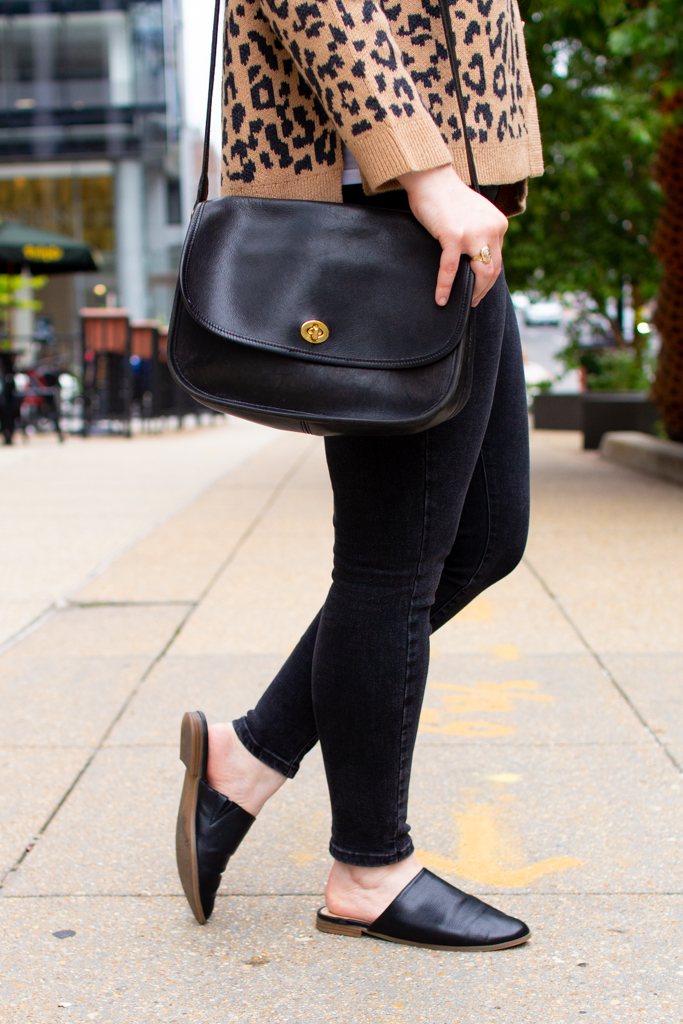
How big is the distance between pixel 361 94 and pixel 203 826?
3.89 feet

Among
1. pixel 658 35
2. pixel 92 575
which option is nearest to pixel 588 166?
pixel 658 35

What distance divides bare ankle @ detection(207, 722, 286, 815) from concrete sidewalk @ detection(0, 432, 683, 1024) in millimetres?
222

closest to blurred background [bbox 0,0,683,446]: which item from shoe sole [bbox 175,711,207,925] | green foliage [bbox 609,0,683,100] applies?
green foliage [bbox 609,0,683,100]

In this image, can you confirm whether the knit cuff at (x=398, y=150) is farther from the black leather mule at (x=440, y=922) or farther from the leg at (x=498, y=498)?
the black leather mule at (x=440, y=922)

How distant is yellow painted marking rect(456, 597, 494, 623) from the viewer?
13.4 ft

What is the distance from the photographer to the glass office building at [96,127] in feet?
99.1

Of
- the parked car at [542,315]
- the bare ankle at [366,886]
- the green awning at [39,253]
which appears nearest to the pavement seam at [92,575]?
the bare ankle at [366,886]

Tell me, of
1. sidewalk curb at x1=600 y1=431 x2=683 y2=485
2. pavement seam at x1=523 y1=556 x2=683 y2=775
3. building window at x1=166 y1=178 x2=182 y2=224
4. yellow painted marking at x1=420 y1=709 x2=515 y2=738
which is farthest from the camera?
building window at x1=166 y1=178 x2=182 y2=224

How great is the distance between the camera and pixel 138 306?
31078 millimetres

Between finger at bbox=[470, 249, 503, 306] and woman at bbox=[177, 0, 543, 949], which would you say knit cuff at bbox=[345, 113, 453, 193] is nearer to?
woman at bbox=[177, 0, 543, 949]

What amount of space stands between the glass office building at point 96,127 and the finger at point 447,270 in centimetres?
3064

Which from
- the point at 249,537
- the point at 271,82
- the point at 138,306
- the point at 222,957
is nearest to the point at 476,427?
the point at 271,82

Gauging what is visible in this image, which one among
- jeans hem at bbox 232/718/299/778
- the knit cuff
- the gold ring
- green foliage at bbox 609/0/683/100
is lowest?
jeans hem at bbox 232/718/299/778

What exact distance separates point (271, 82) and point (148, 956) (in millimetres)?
1363
